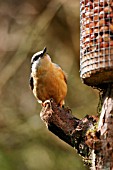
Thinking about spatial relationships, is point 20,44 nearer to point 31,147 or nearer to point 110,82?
point 31,147

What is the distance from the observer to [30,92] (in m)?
10.9

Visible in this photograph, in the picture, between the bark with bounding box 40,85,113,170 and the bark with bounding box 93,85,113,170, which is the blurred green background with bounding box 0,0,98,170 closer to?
the bark with bounding box 40,85,113,170

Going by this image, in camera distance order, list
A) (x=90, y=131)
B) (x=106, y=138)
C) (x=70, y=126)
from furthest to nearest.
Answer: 1. (x=70, y=126)
2. (x=90, y=131)
3. (x=106, y=138)

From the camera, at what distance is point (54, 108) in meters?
5.70

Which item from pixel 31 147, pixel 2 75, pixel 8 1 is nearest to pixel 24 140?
pixel 31 147

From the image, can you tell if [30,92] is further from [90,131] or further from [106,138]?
[106,138]

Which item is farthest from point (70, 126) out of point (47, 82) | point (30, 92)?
point (30, 92)

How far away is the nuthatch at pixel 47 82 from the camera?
21.8 ft

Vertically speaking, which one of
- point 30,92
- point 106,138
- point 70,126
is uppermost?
point 30,92

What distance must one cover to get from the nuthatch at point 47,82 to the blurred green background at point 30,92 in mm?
3636

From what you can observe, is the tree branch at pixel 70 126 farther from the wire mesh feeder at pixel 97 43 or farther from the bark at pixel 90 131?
the wire mesh feeder at pixel 97 43

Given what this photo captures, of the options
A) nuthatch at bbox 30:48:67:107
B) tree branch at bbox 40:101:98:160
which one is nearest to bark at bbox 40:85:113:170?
tree branch at bbox 40:101:98:160

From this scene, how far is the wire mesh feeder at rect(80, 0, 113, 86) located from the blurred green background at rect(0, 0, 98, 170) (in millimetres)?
4971

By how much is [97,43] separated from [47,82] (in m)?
1.43
